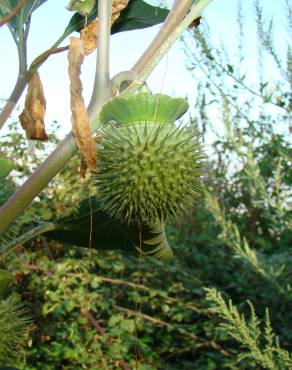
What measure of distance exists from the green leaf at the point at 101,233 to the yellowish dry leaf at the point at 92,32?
0.23 meters

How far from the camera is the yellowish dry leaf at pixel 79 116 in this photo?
599 millimetres

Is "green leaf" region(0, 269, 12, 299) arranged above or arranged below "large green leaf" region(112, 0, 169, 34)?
below

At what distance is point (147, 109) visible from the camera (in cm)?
70

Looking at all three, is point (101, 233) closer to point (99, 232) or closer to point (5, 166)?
point (99, 232)

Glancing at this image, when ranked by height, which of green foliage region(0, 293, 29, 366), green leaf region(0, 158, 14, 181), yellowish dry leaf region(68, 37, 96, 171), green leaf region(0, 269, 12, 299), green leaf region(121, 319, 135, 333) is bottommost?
green leaf region(121, 319, 135, 333)

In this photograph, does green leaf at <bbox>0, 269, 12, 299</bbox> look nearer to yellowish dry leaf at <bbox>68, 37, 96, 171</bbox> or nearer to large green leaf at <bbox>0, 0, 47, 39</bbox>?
yellowish dry leaf at <bbox>68, 37, 96, 171</bbox>

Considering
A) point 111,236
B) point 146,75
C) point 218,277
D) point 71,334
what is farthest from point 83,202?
point 218,277

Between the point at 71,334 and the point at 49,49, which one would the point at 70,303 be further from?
the point at 49,49

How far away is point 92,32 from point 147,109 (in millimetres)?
155

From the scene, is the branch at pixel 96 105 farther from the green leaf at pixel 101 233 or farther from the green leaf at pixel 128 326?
the green leaf at pixel 128 326

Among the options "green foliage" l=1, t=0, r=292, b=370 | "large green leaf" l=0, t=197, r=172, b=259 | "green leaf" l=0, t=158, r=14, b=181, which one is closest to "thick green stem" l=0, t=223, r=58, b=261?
"large green leaf" l=0, t=197, r=172, b=259

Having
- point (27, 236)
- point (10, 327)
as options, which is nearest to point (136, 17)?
point (27, 236)

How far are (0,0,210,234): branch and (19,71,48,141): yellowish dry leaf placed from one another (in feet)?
0.35

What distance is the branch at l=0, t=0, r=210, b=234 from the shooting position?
2.04 ft
